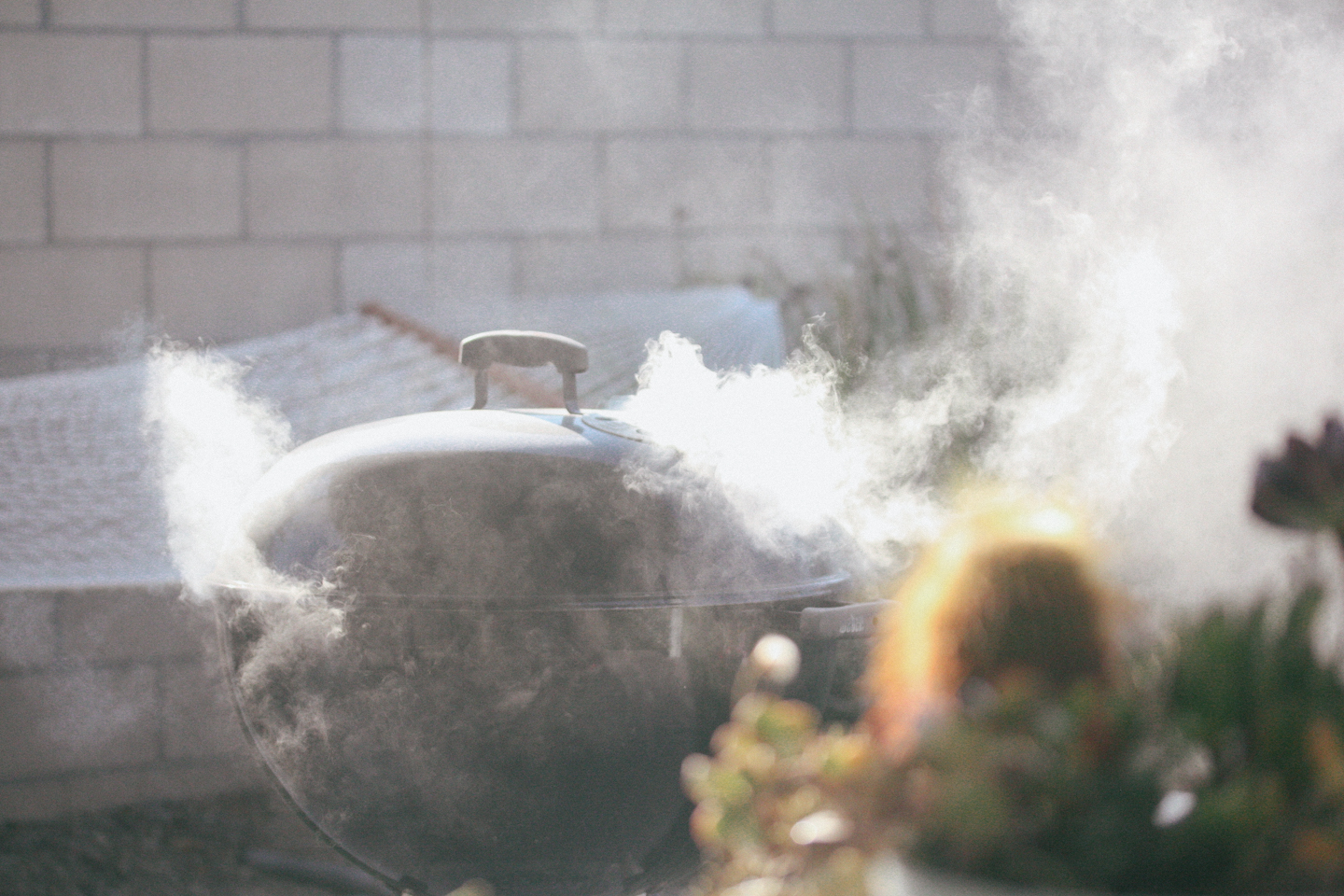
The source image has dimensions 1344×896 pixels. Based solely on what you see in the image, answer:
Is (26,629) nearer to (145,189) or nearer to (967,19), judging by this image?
(145,189)

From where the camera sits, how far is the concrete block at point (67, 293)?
3869mm

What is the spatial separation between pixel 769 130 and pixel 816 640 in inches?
115

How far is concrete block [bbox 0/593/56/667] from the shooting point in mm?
2998

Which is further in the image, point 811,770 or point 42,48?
point 42,48

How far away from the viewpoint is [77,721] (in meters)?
3.08

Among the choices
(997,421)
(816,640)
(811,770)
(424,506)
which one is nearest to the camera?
(811,770)

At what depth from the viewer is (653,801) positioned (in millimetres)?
1574

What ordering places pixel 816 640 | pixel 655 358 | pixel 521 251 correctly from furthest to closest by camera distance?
pixel 521 251 < pixel 655 358 < pixel 816 640

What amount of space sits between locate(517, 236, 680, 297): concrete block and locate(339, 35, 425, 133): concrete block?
0.57 m

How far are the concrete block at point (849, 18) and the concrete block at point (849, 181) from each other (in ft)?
1.20

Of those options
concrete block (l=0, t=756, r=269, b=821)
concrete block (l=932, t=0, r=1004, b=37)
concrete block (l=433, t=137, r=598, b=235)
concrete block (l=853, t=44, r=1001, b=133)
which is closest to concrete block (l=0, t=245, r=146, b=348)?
concrete block (l=433, t=137, r=598, b=235)

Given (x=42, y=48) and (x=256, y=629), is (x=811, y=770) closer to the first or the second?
(x=256, y=629)

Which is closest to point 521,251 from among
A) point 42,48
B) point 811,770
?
point 42,48

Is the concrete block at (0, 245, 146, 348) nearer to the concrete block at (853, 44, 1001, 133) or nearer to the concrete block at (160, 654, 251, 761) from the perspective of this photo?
the concrete block at (160, 654, 251, 761)
